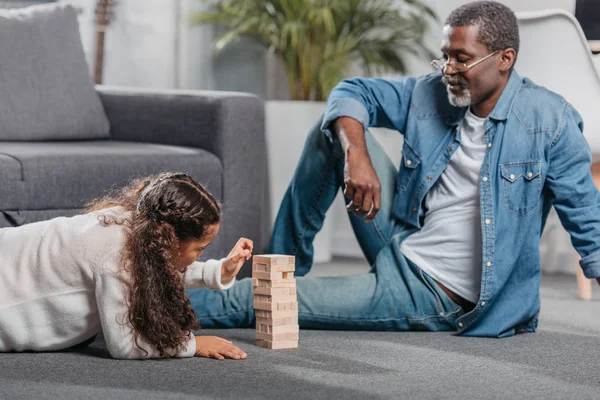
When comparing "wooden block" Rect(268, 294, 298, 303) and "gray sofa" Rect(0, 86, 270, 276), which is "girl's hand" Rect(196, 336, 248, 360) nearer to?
"wooden block" Rect(268, 294, 298, 303)

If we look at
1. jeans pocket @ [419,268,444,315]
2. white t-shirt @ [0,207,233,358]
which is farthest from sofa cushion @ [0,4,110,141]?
jeans pocket @ [419,268,444,315]

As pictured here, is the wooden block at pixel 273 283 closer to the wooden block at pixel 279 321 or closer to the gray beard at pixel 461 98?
the wooden block at pixel 279 321

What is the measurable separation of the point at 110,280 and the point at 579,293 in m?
1.63

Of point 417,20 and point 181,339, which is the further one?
point 417,20

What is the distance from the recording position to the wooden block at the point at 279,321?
1923 millimetres

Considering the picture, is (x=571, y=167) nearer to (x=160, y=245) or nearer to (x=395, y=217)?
(x=395, y=217)

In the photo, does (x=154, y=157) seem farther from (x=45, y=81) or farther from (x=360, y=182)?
(x=360, y=182)

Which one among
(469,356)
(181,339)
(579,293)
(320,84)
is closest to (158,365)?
(181,339)

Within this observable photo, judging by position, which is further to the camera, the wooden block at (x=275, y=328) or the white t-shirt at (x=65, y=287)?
the wooden block at (x=275, y=328)

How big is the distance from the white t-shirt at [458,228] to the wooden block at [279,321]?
1.15 ft

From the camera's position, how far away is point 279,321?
76.0 inches

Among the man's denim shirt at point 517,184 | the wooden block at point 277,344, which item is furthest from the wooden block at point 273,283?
the man's denim shirt at point 517,184

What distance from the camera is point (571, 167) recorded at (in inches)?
81.9

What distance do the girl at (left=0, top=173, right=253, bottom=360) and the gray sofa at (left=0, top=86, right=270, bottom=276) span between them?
48 centimetres
